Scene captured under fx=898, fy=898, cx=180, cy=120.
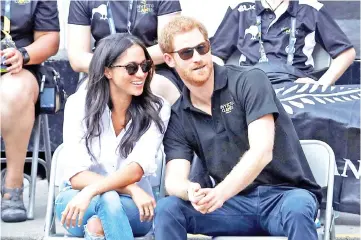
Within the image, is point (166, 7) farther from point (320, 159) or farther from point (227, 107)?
point (320, 159)

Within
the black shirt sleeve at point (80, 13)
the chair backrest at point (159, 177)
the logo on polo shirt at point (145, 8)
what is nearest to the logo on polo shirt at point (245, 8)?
the logo on polo shirt at point (145, 8)

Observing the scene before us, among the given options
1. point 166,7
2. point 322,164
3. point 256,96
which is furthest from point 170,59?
point 166,7

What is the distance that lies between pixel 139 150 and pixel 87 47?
1.42 metres

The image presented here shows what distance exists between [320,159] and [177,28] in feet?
3.16

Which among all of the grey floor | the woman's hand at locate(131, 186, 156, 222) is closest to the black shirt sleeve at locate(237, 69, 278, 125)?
the woman's hand at locate(131, 186, 156, 222)

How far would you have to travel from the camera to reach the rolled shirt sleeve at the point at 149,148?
4.34 metres

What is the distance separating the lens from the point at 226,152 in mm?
4230

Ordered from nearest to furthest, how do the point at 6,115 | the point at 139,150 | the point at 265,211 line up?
the point at 265,211 < the point at 139,150 < the point at 6,115

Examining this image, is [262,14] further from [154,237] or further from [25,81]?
[154,237]

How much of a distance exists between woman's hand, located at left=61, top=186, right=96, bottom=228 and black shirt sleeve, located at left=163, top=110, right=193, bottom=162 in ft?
1.41

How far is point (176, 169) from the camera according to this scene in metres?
4.27

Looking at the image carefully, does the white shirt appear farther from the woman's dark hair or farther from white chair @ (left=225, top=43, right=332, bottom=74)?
white chair @ (left=225, top=43, right=332, bottom=74)

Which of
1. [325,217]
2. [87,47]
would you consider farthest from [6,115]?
[325,217]

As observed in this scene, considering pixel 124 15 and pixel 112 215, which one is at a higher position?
pixel 124 15
